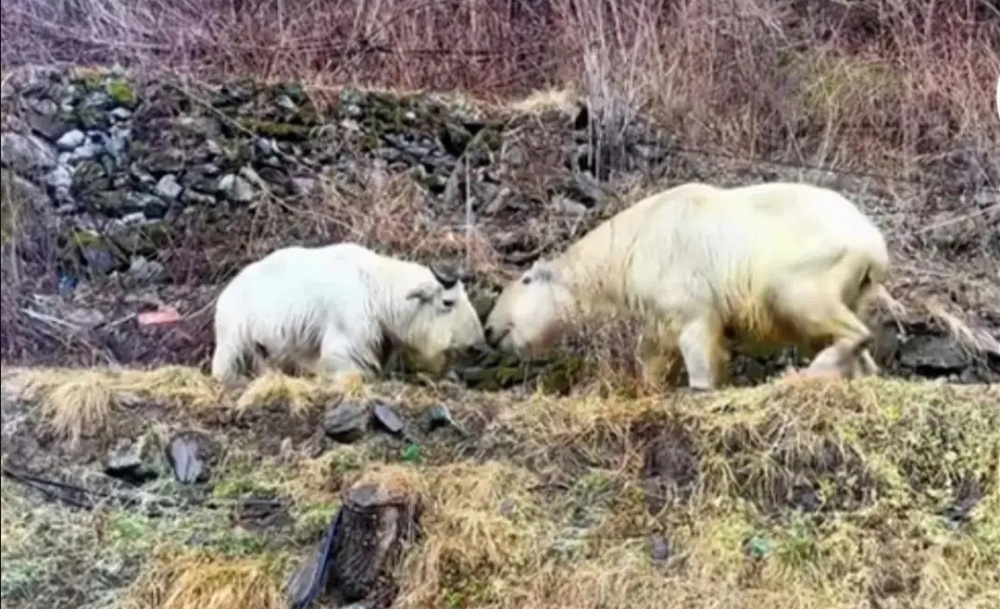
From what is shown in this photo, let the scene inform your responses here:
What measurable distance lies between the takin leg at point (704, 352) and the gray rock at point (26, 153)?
49.0 inches

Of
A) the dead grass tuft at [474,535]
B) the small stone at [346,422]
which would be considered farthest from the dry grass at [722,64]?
the dead grass tuft at [474,535]

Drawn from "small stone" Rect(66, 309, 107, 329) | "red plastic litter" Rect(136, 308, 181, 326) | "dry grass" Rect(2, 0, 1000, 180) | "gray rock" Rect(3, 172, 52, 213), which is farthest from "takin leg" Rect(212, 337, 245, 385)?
"dry grass" Rect(2, 0, 1000, 180)

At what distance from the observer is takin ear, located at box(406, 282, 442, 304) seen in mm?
3188

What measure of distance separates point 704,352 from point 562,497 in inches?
17.5

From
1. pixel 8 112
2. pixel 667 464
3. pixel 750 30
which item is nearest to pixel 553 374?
pixel 667 464

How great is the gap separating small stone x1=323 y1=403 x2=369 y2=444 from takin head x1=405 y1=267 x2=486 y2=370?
29 centimetres

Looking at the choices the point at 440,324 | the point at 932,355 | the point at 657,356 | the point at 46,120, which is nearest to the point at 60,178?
the point at 46,120

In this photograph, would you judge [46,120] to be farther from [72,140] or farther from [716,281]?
[716,281]

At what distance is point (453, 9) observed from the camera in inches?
127

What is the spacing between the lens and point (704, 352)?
3051 mm

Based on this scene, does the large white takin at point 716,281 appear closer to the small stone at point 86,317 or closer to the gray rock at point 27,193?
the small stone at point 86,317

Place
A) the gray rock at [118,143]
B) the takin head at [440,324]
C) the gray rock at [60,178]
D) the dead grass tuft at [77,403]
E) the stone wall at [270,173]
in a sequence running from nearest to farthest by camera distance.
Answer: the dead grass tuft at [77,403]
the gray rock at [60,178]
the stone wall at [270,173]
the gray rock at [118,143]
the takin head at [440,324]

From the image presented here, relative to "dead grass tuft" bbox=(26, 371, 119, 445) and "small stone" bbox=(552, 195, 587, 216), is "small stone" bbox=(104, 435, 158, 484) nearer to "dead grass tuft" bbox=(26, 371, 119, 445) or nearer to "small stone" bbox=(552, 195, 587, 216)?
"dead grass tuft" bbox=(26, 371, 119, 445)

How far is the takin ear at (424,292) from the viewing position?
3.19 meters
